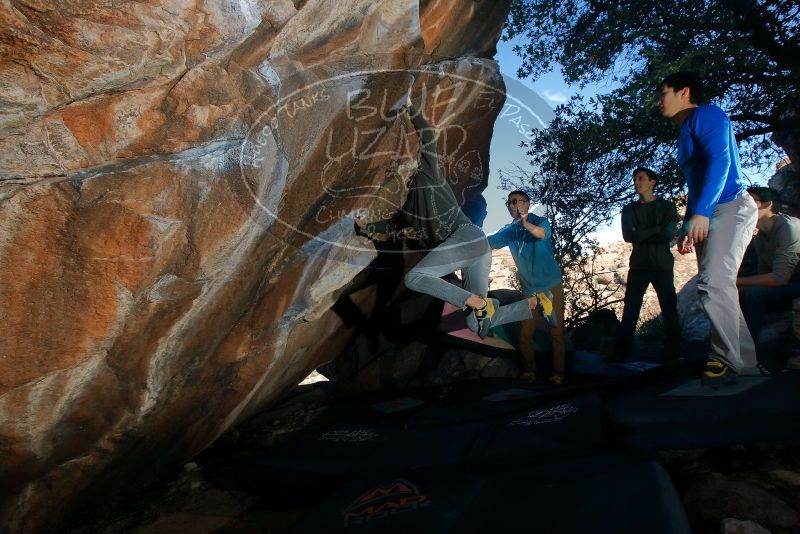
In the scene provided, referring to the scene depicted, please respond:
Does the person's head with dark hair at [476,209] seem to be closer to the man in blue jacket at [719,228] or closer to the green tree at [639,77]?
the green tree at [639,77]

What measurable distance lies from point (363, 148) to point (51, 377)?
3001mm

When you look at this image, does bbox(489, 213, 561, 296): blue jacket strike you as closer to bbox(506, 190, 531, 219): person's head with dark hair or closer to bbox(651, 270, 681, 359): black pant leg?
bbox(506, 190, 531, 219): person's head with dark hair

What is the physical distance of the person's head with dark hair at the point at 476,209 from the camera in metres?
8.13

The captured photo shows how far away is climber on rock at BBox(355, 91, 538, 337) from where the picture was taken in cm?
387

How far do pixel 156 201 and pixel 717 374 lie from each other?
3732 mm

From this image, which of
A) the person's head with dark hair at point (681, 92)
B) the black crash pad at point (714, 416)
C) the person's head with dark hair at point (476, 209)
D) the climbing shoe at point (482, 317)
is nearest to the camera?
the black crash pad at point (714, 416)

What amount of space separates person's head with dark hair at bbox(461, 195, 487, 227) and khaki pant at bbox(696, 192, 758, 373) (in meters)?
5.25

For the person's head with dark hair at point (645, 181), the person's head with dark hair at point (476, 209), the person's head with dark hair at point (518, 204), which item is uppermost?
the person's head with dark hair at point (476, 209)

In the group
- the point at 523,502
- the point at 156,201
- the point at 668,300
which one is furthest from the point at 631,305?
the point at 156,201

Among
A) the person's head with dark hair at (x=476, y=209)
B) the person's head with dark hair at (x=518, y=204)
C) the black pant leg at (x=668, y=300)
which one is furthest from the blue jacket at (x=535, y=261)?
the person's head with dark hair at (x=476, y=209)

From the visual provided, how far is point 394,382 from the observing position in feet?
20.5

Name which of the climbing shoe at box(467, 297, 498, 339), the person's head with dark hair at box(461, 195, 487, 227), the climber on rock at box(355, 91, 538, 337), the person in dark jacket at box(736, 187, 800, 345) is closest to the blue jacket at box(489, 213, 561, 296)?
the climber on rock at box(355, 91, 538, 337)

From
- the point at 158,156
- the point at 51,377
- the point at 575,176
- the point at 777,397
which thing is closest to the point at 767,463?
the point at 777,397

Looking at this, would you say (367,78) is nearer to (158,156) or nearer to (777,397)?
(158,156)
